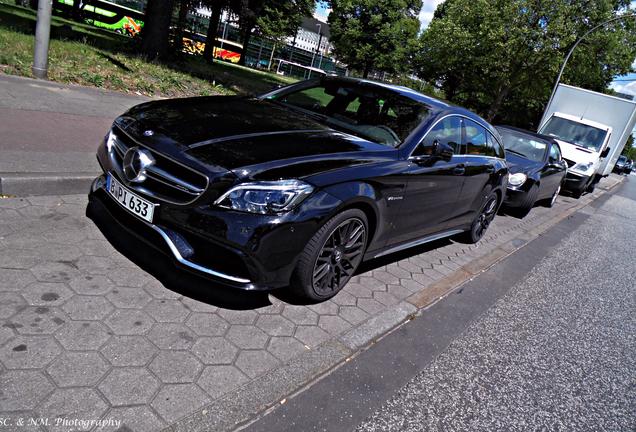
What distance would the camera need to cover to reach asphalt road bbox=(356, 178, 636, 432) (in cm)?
284

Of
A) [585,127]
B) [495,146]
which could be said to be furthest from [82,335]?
[585,127]

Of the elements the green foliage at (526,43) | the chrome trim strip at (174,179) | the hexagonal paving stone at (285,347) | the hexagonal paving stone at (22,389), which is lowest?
the hexagonal paving stone at (22,389)

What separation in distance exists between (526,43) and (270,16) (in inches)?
755

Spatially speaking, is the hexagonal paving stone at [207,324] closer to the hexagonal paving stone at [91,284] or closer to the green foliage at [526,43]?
the hexagonal paving stone at [91,284]

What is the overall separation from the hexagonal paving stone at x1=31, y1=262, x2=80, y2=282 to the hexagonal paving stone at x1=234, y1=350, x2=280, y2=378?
1.32m

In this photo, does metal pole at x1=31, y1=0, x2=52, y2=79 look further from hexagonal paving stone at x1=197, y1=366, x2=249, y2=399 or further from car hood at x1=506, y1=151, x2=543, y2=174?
car hood at x1=506, y1=151, x2=543, y2=174

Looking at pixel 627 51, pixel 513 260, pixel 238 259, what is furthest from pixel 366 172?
pixel 627 51

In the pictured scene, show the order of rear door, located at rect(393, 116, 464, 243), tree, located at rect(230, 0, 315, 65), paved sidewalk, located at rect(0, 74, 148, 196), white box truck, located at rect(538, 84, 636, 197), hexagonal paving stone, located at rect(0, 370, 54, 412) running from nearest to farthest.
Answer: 1. hexagonal paving stone, located at rect(0, 370, 54, 412)
2. rear door, located at rect(393, 116, 464, 243)
3. paved sidewalk, located at rect(0, 74, 148, 196)
4. white box truck, located at rect(538, 84, 636, 197)
5. tree, located at rect(230, 0, 315, 65)

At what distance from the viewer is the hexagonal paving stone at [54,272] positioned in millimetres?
3090

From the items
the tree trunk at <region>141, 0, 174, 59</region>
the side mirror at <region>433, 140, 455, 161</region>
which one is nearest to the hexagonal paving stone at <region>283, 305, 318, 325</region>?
the side mirror at <region>433, 140, 455, 161</region>

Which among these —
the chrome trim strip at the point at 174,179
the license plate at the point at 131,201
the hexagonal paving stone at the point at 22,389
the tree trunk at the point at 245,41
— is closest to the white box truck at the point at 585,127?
the chrome trim strip at the point at 174,179

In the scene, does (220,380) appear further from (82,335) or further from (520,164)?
(520,164)

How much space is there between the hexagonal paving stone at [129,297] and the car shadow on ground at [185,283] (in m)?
0.21

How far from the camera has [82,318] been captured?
2781mm
